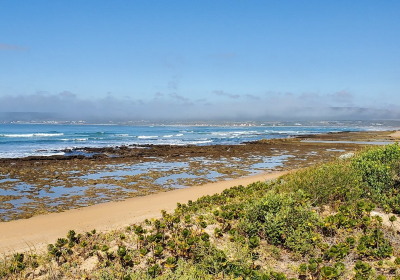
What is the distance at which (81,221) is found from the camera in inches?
340

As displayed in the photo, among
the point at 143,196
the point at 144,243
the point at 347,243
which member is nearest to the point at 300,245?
the point at 347,243

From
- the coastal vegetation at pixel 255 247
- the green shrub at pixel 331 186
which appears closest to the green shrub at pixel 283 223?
the coastal vegetation at pixel 255 247

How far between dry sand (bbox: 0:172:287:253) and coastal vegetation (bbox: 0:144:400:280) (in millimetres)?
1729

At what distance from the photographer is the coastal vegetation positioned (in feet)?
13.7

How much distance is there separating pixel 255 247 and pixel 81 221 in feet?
18.5

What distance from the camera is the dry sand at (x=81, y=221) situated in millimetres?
7125

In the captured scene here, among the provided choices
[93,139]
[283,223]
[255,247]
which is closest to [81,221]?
[255,247]

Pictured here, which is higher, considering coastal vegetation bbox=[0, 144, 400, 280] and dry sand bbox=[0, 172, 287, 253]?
coastal vegetation bbox=[0, 144, 400, 280]

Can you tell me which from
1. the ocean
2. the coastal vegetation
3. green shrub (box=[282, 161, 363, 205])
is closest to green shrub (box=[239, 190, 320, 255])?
the coastal vegetation

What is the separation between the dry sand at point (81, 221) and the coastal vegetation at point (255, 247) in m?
1.73

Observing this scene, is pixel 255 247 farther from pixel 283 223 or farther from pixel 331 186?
pixel 331 186

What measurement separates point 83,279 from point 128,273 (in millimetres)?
619

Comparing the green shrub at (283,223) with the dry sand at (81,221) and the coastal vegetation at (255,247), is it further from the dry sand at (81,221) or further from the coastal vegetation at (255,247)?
the dry sand at (81,221)

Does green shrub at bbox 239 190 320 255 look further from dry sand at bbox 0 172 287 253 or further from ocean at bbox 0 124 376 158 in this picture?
ocean at bbox 0 124 376 158
